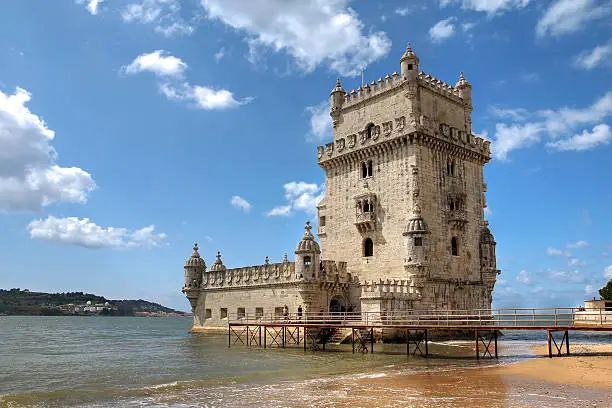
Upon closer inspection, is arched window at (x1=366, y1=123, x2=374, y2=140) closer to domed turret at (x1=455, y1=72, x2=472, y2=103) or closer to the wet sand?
domed turret at (x1=455, y1=72, x2=472, y2=103)

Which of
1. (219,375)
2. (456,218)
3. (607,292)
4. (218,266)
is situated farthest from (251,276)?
(607,292)

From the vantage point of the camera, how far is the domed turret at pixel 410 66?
39.7 metres

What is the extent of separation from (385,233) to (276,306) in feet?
30.6

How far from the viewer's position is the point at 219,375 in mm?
25344

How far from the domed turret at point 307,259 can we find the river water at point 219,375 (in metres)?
4.94

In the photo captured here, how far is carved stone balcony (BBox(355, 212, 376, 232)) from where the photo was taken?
39906mm

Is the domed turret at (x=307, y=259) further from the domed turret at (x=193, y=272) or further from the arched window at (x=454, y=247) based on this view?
the domed turret at (x=193, y=272)

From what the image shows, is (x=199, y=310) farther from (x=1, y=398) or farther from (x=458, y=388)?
(x=458, y=388)

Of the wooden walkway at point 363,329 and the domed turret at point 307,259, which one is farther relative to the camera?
the domed turret at point 307,259

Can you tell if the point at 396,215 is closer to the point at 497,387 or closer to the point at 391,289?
the point at 391,289

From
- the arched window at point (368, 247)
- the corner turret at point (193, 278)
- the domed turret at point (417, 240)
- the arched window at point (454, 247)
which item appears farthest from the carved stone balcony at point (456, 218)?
the corner turret at point (193, 278)

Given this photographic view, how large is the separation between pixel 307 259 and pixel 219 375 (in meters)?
14.4

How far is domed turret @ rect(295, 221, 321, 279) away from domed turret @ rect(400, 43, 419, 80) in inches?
518

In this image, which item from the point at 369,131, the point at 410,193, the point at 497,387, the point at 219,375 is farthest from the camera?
the point at 369,131
